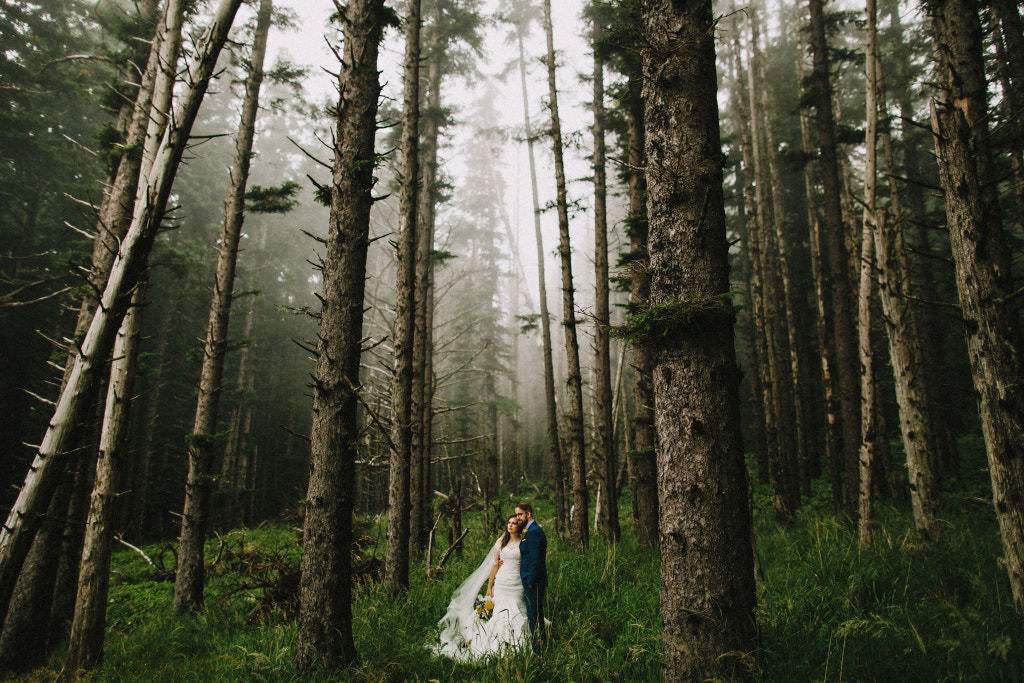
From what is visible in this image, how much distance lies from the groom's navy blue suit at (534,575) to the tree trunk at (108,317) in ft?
13.0

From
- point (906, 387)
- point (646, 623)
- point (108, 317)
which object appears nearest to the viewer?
point (108, 317)

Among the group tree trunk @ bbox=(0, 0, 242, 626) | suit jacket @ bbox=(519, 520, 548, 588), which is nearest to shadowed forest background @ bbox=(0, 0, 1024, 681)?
tree trunk @ bbox=(0, 0, 242, 626)

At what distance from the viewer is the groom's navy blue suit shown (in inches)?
182

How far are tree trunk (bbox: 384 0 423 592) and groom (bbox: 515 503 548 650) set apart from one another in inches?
79.6

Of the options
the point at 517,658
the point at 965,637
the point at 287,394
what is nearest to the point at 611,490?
the point at 517,658

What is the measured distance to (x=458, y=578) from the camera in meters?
6.70

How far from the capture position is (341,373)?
4.15 m

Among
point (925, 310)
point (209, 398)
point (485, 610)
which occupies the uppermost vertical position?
point (925, 310)

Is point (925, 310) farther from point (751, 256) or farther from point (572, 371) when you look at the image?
point (572, 371)

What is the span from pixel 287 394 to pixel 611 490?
2266 centimetres

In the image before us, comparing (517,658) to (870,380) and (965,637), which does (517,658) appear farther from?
(870,380)

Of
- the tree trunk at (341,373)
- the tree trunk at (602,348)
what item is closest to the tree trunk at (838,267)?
the tree trunk at (602,348)

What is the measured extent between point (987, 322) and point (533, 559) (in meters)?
4.60

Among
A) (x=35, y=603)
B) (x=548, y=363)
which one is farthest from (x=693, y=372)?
(x=548, y=363)
